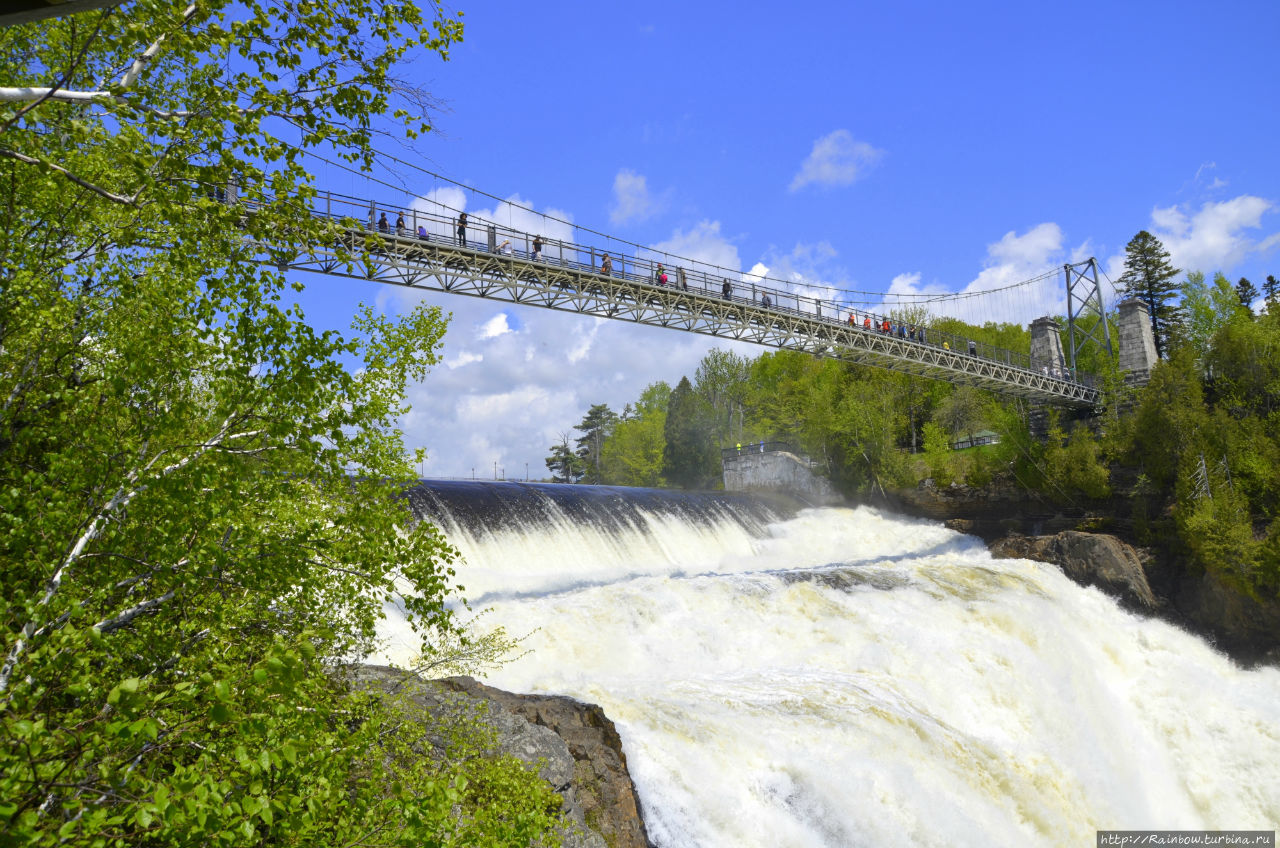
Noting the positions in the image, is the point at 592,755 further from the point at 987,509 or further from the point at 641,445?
the point at 641,445

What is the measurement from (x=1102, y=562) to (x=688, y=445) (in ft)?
106

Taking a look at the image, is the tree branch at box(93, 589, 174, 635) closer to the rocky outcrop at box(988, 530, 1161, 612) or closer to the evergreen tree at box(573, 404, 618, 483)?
the rocky outcrop at box(988, 530, 1161, 612)

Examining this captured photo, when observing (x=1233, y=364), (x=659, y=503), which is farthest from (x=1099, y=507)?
(x=659, y=503)

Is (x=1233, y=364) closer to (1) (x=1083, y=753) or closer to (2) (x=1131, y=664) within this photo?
(2) (x=1131, y=664)

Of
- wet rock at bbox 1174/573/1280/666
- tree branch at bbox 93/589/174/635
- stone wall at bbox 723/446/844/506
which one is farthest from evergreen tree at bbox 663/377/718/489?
tree branch at bbox 93/589/174/635

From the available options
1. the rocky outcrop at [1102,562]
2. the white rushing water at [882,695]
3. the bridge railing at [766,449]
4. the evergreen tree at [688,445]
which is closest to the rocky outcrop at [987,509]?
the rocky outcrop at [1102,562]

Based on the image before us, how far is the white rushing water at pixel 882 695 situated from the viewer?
9.25m

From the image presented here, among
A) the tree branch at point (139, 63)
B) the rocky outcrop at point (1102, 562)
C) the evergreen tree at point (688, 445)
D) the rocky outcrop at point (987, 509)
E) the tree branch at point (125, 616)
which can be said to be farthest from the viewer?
the evergreen tree at point (688, 445)

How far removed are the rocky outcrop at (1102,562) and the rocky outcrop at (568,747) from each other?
2140 cm

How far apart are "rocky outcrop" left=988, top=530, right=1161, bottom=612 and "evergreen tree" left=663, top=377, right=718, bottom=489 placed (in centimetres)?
2885

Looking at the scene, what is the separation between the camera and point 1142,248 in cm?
5309

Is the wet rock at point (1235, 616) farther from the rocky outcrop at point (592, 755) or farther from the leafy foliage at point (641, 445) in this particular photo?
the leafy foliage at point (641, 445)

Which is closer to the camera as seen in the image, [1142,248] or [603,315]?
[603,315]

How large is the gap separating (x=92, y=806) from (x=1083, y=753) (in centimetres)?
1538
